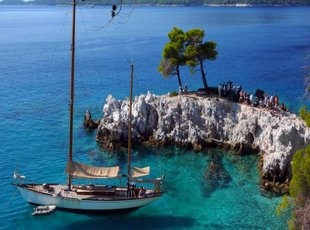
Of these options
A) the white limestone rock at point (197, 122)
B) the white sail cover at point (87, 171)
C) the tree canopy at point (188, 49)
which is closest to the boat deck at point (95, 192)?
the white sail cover at point (87, 171)

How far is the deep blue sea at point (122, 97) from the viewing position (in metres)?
38.8

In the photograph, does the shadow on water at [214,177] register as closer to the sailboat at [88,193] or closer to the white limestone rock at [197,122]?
the white limestone rock at [197,122]

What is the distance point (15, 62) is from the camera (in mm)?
107438

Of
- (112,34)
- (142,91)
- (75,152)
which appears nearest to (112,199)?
(75,152)

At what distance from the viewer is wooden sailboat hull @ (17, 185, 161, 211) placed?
3847cm

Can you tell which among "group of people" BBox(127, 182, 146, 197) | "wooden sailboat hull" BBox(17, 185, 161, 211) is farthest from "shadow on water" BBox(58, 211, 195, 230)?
"group of people" BBox(127, 182, 146, 197)

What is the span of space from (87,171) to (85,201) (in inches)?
Result: 120

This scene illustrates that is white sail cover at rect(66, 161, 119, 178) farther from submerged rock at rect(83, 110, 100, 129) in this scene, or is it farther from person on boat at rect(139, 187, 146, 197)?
submerged rock at rect(83, 110, 100, 129)

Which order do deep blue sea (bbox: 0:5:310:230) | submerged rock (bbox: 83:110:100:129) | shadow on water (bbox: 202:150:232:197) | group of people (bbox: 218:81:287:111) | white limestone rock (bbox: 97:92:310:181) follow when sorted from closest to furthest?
deep blue sea (bbox: 0:5:310:230), shadow on water (bbox: 202:150:232:197), white limestone rock (bbox: 97:92:310:181), group of people (bbox: 218:81:287:111), submerged rock (bbox: 83:110:100:129)

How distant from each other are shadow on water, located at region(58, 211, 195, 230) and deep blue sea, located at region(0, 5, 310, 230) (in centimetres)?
8

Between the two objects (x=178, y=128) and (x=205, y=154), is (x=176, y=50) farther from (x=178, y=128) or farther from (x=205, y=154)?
(x=205, y=154)

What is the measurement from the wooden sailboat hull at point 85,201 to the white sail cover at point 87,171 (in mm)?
1857

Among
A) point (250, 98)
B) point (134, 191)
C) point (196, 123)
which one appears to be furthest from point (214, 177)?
point (250, 98)

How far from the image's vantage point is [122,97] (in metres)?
73.2
